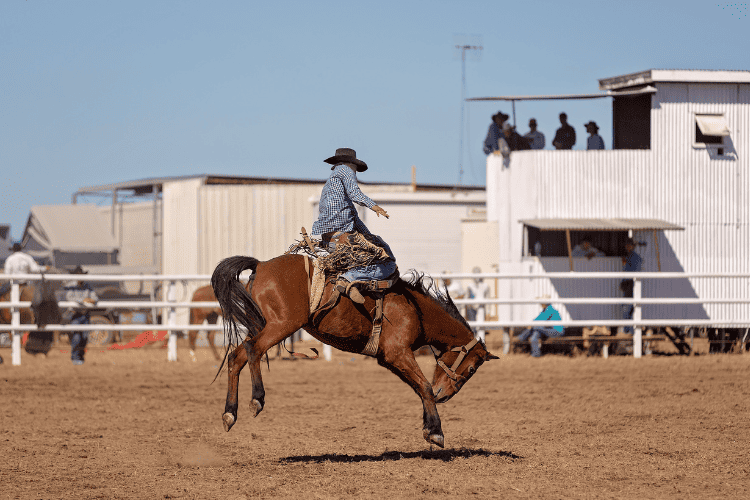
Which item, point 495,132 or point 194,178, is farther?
point 194,178

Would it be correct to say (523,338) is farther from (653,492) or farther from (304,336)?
(653,492)

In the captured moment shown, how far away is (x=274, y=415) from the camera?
9461 millimetres

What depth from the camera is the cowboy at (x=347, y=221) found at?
675 cm

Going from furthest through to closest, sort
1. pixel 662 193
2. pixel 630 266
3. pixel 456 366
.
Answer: pixel 662 193 → pixel 630 266 → pixel 456 366

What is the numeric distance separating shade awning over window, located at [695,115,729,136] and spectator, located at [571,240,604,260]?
119 inches

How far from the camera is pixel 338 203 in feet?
22.5

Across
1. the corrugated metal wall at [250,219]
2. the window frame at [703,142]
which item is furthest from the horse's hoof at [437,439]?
the corrugated metal wall at [250,219]

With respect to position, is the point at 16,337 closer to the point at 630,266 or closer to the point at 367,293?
the point at 367,293

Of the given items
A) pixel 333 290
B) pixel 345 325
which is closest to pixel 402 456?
pixel 345 325

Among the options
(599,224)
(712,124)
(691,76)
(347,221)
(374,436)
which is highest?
(691,76)

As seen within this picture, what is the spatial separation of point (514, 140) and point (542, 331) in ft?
13.3

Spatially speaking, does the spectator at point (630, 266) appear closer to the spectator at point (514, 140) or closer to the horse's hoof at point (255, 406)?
the spectator at point (514, 140)

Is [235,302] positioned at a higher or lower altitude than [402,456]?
higher

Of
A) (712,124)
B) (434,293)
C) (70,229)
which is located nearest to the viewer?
(434,293)
